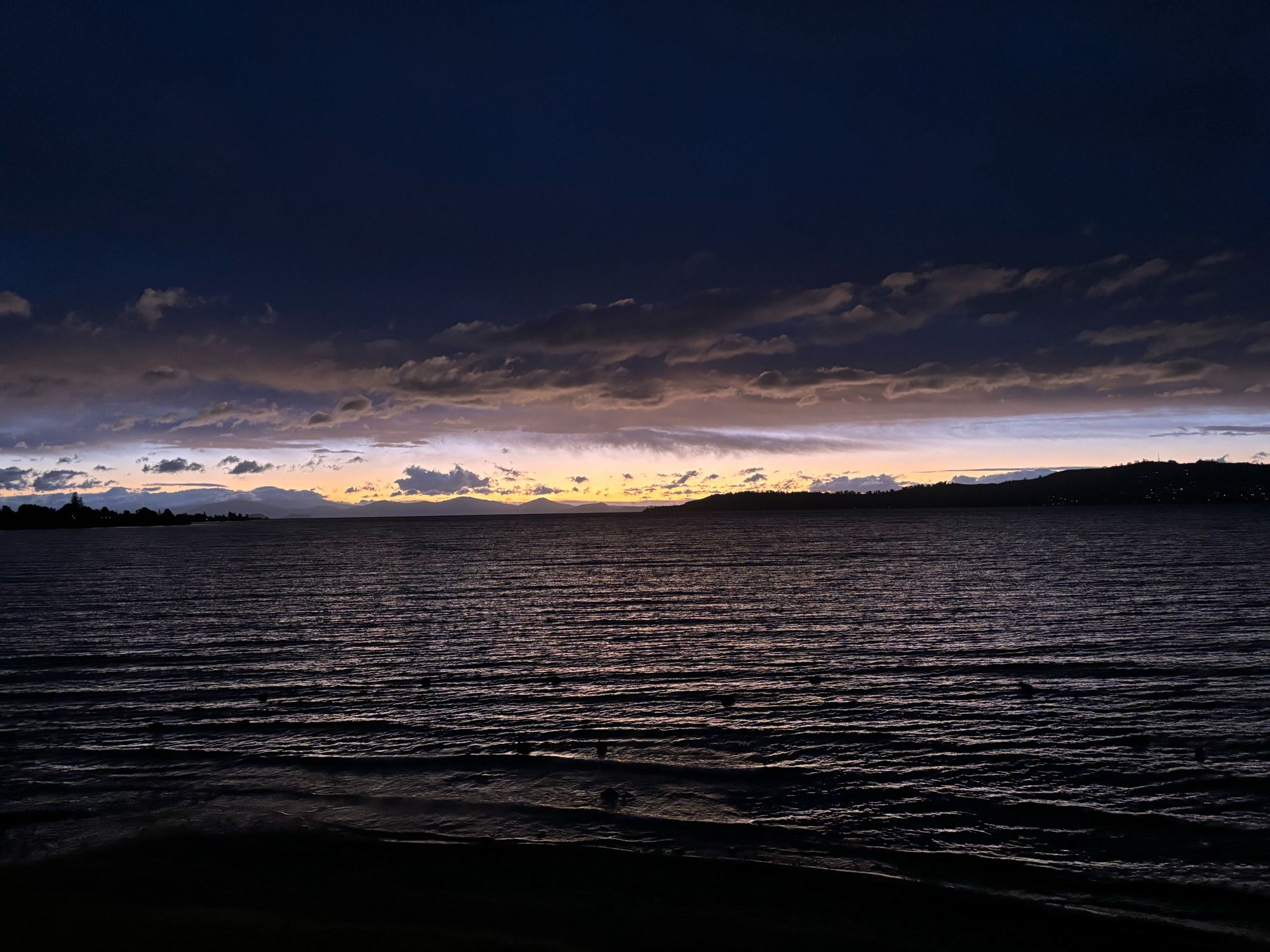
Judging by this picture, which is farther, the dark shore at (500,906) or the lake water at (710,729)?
the lake water at (710,729)

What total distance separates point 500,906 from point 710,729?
11.8m

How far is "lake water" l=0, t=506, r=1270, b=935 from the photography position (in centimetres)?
1573

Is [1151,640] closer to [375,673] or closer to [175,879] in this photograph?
[375,673]

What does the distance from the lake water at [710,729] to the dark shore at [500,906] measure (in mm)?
916

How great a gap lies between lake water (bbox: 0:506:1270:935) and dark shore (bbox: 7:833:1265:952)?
916mm

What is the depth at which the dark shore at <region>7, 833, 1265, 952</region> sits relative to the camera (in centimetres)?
1180

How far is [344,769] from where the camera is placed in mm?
20391

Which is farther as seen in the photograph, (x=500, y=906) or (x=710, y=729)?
(x=710, y=729)

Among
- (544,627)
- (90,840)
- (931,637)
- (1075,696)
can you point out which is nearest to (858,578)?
(931,637)

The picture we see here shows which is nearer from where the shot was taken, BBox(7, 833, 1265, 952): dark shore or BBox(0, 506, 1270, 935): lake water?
BBox(7, 833, 1265, 952): dark shore

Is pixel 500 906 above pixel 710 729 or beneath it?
above

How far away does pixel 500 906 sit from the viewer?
12867 mm

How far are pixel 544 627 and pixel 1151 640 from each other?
104 ft

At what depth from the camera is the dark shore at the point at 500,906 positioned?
11805 mm
